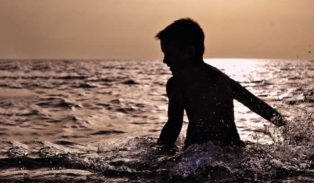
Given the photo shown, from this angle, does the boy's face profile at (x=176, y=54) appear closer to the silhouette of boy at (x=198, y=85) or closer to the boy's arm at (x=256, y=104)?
A: the silhouette of boy at (x=198, y=85)

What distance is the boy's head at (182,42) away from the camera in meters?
4.29

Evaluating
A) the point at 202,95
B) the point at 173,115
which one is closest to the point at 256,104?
the point at 202,95

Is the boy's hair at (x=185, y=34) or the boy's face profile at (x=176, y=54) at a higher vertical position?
the boy's hair at (x=185, y=34)

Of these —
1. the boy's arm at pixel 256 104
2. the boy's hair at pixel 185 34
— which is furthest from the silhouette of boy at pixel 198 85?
the boy's arm at pixel 256 104

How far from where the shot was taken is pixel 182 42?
169 inches

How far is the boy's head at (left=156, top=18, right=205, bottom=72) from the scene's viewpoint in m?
4.29

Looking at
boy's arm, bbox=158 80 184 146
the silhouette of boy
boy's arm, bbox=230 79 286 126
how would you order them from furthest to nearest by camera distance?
boy's arm, bbox=230 79 286 126
boy's arm, bbox=158 80 184 146
the silhouette of boy

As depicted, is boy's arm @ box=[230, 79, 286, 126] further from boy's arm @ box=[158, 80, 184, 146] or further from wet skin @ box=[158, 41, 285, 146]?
boy's arm @ box=[158, 80, 184, 146]

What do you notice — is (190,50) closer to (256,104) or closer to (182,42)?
(182,42)

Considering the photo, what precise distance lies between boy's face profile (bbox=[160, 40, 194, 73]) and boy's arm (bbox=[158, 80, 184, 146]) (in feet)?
0.68

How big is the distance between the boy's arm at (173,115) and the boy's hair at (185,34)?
41cm

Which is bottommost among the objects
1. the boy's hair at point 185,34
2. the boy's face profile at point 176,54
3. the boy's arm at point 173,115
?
the boy's arm at point 173,115

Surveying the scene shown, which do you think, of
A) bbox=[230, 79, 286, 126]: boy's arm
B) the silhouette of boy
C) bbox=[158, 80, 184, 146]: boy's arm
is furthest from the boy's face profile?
bbox=[230, 79, 286, 126]: boy's arm

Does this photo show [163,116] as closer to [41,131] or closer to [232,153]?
[41,131]
